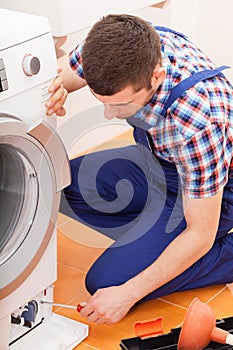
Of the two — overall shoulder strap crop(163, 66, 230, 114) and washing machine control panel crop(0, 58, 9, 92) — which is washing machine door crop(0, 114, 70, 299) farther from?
overall shoulder strap crop(163, 66, 230, 114)

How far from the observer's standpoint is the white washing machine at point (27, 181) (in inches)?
71.1

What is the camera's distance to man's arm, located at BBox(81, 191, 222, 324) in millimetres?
2002

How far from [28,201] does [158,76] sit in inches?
17.0

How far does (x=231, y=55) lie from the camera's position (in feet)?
11.2

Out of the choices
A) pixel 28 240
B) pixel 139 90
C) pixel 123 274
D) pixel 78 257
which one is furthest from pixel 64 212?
pixel 139 90

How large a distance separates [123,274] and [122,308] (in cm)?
14

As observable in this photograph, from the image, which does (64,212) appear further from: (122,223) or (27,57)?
(27,57)

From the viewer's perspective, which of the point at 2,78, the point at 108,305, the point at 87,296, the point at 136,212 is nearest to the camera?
the point at 2,78

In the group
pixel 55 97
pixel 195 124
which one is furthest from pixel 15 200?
pixel 195 124

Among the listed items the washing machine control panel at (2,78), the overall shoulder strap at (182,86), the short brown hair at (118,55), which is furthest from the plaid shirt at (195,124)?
the washing machine control panel at (2,78)

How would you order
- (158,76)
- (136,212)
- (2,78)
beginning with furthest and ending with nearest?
(136,212) → (158,76) → (2,78)

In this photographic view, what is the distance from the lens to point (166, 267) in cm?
207

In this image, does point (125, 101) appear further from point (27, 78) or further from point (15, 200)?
point (15, 200)

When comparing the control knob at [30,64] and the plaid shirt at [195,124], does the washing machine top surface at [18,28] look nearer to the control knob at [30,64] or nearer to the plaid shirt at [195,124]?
the control knob at [30,64]
